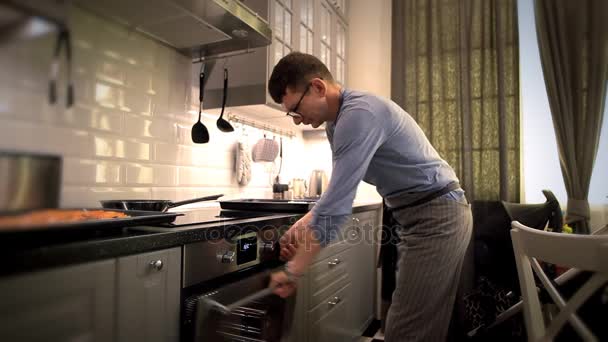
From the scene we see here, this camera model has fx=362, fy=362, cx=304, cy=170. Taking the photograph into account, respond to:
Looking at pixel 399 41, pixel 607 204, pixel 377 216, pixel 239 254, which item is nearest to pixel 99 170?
pixel 239 254

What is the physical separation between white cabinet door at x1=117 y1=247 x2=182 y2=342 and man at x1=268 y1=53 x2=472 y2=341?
0.36m

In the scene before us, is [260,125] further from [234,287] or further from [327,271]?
[234,287]

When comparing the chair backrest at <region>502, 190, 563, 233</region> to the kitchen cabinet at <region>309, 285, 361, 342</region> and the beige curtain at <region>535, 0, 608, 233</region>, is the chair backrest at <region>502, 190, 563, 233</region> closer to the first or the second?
the beige curtain at <region>535, 0, 608, 233</region>

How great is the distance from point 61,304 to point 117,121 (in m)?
0.83

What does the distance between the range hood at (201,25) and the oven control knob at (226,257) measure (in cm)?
73

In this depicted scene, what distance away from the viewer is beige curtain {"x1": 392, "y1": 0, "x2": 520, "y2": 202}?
251 centimetres

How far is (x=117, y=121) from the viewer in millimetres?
1328

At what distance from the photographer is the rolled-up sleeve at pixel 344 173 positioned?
3.19 ft

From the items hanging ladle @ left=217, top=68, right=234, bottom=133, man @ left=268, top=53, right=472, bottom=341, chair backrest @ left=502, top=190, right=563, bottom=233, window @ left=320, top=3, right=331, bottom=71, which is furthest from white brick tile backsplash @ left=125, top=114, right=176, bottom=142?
chair backrest @ left=502, top=190, right=563, bottom=233

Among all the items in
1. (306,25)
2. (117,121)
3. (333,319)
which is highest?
(306,25)

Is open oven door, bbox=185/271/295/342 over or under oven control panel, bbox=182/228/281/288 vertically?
under

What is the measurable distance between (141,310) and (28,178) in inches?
17.5

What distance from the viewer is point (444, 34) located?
2703 mm

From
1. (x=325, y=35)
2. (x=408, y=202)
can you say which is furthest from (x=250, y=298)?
(x=325, y=35)
